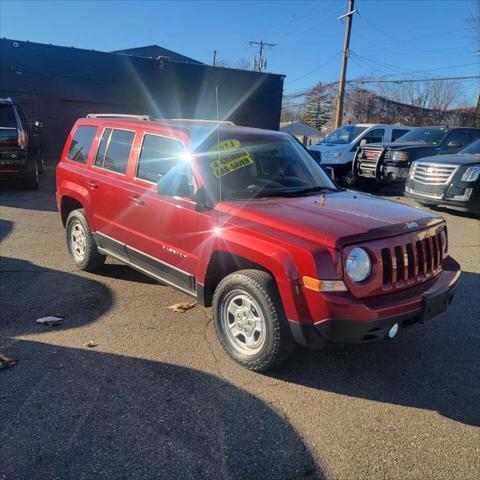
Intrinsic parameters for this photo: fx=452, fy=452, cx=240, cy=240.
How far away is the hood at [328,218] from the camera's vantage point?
3059mm

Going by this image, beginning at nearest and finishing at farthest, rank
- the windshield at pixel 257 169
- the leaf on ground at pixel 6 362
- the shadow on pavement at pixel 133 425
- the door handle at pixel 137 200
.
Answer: the shadow on pavement at pixel 133 425 → the leaf on ground at pixel 6 362 → the windshield at pixel 257 169 → the door handle at pixel 137 200

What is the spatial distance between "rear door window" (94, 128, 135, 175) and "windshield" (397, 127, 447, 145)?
34.8 ft

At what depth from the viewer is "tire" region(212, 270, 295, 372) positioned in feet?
10.5

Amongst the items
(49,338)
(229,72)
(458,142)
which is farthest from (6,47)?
(49,338)

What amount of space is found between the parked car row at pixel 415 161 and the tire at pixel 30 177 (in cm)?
661

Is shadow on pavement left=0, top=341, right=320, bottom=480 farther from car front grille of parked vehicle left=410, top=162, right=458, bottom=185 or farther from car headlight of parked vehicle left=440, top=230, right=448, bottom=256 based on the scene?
car front grille of parked vehicle left=410, top=162, right=458, bottom=185

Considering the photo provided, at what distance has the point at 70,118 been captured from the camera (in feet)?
64.7

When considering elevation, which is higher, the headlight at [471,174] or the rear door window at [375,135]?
the rear door window at [375,135]

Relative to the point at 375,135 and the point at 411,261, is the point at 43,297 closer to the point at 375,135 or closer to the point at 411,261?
the point at 411,261

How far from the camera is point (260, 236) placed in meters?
3.22

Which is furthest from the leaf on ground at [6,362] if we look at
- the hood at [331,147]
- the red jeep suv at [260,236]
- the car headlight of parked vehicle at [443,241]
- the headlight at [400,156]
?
the hood at [331,147]

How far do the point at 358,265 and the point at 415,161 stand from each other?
8.55 m

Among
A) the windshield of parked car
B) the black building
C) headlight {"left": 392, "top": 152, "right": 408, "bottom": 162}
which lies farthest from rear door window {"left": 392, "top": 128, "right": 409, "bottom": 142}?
the black building

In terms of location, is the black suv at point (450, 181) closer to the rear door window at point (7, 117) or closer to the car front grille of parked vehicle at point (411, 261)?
the car front grille of parked vehicle at point (411, 261)
